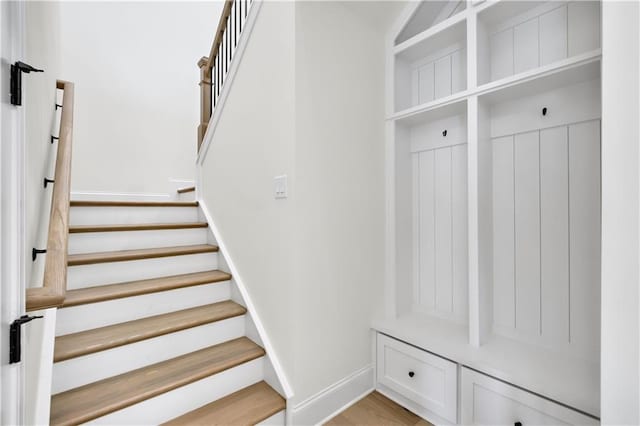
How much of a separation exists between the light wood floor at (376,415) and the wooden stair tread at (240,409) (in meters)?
0.34

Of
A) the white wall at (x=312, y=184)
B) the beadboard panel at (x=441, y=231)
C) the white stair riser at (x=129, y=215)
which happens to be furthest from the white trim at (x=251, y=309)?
the beadboard panel at (x=441, y=231)

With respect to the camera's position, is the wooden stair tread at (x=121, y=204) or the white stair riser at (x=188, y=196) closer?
the wooden stair tread at (x=121, y=204)

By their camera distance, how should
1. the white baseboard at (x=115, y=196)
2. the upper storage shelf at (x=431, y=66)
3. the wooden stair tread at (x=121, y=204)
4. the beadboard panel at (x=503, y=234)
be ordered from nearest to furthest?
the beadboard panel at (x=503, y=234)
the upper storage shelf at (x=431, y=66)
the wooden stair tread at (x=121, y=204)
the white baseboard at (x=115, y=196)

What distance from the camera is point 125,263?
1.86 metres

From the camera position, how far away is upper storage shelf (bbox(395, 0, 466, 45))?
1.86 meters

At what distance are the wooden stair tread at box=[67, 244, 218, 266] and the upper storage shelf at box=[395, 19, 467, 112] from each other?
166 cm

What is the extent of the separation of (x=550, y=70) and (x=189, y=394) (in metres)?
2.24

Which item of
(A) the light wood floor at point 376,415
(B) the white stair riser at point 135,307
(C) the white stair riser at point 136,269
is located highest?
(C) the white stair riser at point 136,269

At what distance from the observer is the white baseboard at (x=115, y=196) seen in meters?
2.92

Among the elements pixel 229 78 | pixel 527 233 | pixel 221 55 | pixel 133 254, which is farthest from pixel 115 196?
pixel 527 233

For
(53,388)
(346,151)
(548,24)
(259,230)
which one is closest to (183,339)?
(53,388)
